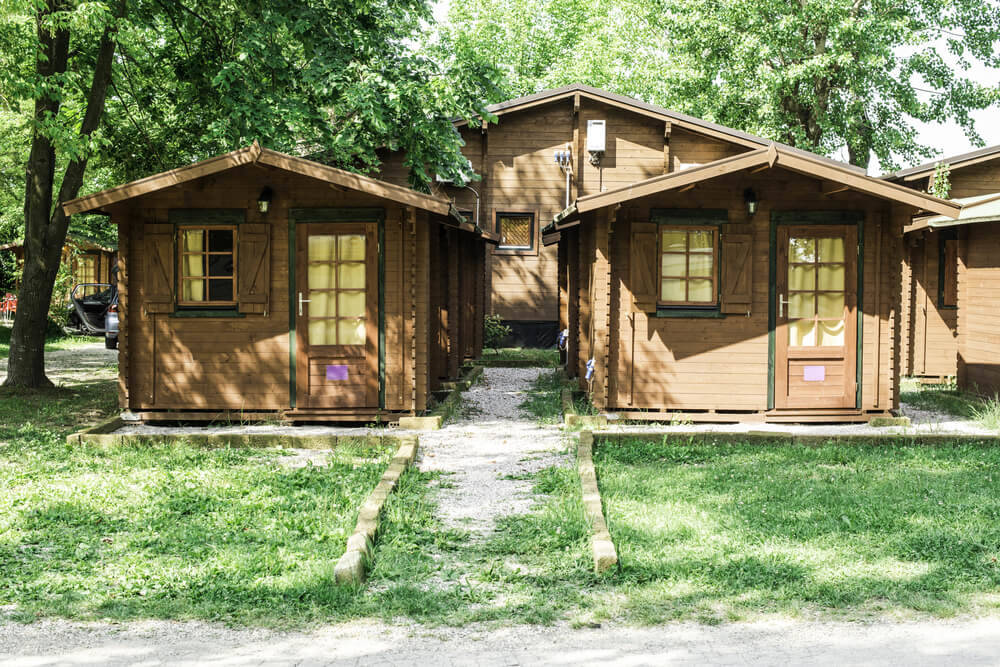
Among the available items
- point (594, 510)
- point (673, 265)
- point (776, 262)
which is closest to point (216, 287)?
point (673, 265)

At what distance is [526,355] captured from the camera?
22312 millimetres

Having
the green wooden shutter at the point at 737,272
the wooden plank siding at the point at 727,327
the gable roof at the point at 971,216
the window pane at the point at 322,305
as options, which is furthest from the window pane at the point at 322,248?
the gable roof at the point at 971,216

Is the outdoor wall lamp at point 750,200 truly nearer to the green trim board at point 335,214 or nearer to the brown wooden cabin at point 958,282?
the brown wooden cabin at point 958,282

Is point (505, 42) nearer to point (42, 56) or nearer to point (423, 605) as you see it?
point (42, 56)

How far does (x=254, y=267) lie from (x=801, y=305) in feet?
21.2

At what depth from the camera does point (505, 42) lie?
42.8 m

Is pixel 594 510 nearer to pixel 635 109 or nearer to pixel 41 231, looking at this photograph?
pixel 41 231

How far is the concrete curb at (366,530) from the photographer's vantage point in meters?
6.03

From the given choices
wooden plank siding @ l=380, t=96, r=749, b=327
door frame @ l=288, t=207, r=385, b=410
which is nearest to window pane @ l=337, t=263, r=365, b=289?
door frame @ l=288, t=207, r=385, b=410

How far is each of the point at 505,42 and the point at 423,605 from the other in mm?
39575

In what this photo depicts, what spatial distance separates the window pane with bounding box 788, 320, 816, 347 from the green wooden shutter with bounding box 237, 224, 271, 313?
6.21 metres

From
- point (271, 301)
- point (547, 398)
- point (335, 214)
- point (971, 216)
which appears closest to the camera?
point (335, 214)

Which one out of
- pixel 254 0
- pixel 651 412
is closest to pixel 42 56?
pixel 254 0

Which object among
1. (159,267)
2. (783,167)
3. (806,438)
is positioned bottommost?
(806,438)
